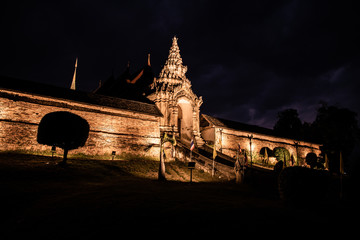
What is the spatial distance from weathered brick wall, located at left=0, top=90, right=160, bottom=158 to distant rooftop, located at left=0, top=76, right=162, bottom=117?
1.59 feet

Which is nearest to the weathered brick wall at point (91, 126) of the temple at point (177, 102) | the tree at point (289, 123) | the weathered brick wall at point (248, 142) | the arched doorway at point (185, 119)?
the temple at point (177, 102)

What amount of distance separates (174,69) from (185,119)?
407 inches

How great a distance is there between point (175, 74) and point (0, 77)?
78.1 ft

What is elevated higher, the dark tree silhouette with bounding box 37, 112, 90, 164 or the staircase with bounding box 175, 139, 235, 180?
the dark tree silhouette with bounding box 37, 112, 90, 164

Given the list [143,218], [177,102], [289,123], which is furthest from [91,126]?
[289,123]

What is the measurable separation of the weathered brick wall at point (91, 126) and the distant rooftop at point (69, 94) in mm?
485

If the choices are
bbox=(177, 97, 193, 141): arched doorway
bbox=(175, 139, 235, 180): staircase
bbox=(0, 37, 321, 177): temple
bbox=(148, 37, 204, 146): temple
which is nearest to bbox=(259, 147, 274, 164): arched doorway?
bbox=(0, 37, 321, 177): temple

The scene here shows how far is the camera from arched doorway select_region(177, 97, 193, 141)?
30312 mm

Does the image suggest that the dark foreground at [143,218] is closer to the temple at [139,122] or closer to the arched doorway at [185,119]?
the temple at [139,122]

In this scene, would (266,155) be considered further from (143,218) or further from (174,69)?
(143,218)

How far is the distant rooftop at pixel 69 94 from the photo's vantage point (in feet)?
61.0

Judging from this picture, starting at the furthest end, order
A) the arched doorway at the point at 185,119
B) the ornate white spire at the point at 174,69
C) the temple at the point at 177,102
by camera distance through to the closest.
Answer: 1. the ornate white spire at the point at 174,69
2. the arched doorway at the point at 185,119
3. the temple at the point at 177,102

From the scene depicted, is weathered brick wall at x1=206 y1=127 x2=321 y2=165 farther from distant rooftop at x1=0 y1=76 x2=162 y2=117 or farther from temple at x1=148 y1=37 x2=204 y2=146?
distant rooftop at x1=0 y1=76 x2=162 y2=117

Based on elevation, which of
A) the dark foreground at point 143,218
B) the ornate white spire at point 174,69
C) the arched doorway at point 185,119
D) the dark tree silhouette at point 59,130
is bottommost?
the dark foreground at point 143,218
